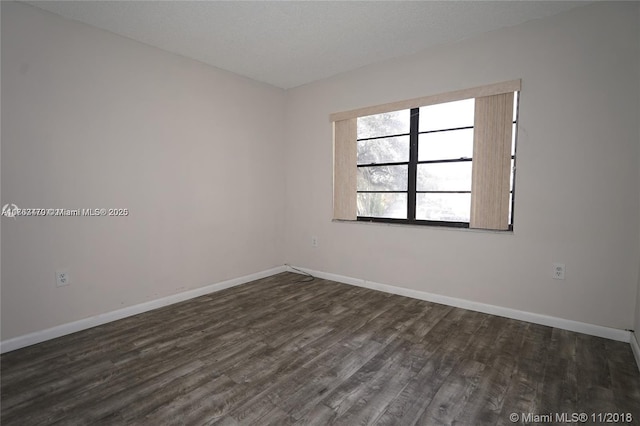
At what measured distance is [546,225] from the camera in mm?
2723

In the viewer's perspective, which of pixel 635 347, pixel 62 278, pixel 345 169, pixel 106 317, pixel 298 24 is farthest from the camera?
pixel 345 169

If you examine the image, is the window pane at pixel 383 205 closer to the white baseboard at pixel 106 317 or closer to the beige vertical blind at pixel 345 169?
the beige vertical blind at pixel 345 169

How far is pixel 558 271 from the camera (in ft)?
8.81

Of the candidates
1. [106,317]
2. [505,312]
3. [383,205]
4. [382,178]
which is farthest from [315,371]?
[382,178]

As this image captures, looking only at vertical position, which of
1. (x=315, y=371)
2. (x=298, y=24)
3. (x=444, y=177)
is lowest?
(x=315, y=371)

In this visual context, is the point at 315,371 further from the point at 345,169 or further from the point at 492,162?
the point at 345,169

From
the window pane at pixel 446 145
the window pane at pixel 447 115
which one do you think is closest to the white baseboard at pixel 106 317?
the window pane at pixel 446 145

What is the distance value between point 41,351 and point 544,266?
4.15 metres

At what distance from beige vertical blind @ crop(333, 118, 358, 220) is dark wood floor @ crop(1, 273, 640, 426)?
4.81 feet

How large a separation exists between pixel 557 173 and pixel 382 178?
1713mm

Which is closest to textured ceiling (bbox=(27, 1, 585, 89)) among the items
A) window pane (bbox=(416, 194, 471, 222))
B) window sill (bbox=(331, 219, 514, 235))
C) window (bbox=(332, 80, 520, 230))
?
window (bbox=(332, 80, 520, 230))

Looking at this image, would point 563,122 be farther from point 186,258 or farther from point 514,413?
point 186,258

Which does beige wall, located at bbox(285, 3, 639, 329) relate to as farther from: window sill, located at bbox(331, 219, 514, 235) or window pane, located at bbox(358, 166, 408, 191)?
window pane, located at bbox(358, 166, 408, 191)

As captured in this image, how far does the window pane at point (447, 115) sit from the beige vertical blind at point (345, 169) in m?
0.87
